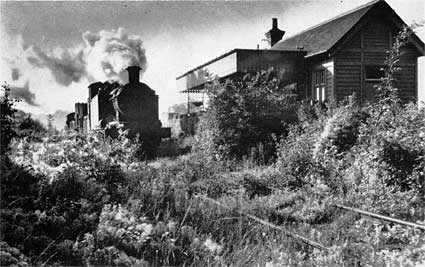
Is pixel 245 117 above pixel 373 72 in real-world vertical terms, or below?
below

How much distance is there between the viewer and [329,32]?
66.6 ft

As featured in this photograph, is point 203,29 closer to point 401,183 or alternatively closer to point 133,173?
point 133,173

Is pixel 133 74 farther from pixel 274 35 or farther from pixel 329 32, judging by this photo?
pixel 274 35

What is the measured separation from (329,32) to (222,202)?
14582 mm

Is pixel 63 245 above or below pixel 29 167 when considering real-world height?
below

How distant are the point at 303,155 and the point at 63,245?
21.7 ft

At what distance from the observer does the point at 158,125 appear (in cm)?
1892

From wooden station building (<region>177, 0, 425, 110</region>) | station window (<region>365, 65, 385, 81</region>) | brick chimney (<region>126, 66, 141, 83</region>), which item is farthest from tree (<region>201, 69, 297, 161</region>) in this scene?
station window (<region>365, 65, 385, 81</region>)

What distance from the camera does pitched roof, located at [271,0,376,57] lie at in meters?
18.6

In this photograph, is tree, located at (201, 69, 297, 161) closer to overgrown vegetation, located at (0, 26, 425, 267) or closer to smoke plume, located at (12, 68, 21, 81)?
overgrown vegetation, located at (0, 26, 425, 267)

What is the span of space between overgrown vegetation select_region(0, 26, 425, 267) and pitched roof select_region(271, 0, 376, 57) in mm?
7883

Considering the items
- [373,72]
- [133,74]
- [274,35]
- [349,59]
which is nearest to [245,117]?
[133,74]

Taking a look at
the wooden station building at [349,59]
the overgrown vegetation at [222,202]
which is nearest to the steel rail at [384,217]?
the overgrown vegetation at [222,202]

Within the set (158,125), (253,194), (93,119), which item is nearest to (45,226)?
(253,194)
